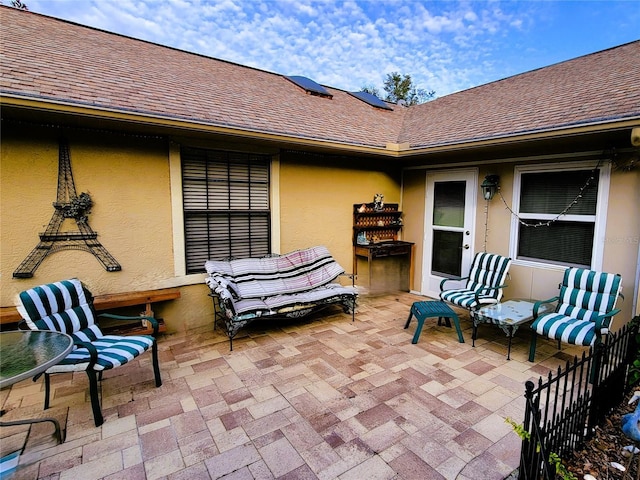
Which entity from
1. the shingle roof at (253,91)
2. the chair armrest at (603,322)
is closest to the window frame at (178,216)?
the shingle roof at (253,91)

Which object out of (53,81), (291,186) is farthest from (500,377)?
(53,81)

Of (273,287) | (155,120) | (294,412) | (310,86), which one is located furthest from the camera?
(310,86)

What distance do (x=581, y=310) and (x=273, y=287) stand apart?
3740 millimetres

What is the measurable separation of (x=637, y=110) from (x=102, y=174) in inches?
227

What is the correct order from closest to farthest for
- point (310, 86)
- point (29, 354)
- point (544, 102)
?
point (29, 354), point (544, 102), point (310, 86)

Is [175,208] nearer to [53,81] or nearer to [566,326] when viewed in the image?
[53,81]

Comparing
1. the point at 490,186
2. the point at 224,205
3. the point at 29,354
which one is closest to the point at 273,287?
the point at 224,205

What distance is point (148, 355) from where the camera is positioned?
3703 millimetres

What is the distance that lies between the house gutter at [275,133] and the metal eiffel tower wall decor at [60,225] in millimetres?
654

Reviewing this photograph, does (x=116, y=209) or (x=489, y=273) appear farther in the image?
(x=489, y=273)

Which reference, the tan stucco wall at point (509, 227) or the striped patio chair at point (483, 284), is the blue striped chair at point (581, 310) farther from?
the striped patio chair at point (483, 284)

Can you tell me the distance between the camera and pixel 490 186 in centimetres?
497

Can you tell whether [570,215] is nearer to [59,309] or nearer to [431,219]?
[431,219]

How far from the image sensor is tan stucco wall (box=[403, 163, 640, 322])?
380cm
